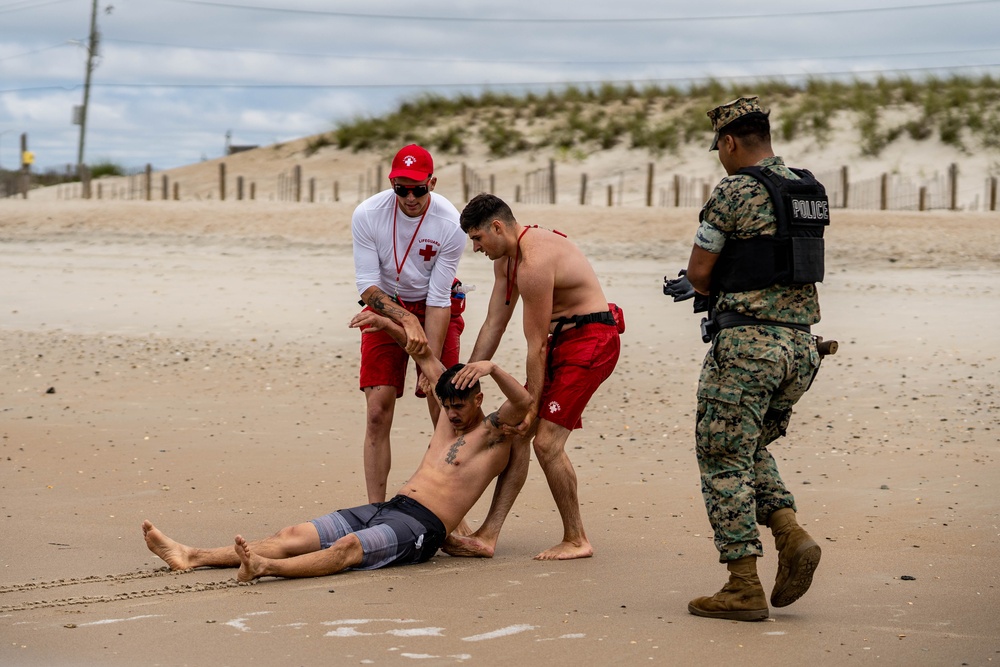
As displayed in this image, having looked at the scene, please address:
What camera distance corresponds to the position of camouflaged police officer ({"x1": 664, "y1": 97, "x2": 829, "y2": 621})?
4.89 m

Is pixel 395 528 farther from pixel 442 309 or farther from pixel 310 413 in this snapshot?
pixel 310 413

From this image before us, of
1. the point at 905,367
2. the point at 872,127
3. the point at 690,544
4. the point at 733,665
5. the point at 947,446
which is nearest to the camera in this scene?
the point at 733,665

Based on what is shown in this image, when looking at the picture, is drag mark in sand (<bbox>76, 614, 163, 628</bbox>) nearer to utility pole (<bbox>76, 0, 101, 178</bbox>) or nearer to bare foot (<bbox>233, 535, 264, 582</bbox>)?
bare foot (<bbox>233, 535, 264, 582</bbox>)

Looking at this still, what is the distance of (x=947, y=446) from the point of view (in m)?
8.85

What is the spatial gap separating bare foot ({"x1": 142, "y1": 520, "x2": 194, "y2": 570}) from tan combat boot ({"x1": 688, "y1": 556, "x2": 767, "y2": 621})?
2.29 m

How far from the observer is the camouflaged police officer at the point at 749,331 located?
489 cm

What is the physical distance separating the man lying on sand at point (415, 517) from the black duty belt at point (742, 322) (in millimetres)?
1133

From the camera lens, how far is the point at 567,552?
20.1 ft

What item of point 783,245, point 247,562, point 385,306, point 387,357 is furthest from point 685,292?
point 247,562

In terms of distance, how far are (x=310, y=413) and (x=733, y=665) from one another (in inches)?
248

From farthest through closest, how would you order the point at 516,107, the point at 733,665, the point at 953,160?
1. the point at 516,107
2. the point at 953,160
3. the point at 733,665

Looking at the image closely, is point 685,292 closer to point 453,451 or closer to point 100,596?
point 453,451

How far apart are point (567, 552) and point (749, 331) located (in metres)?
1.68

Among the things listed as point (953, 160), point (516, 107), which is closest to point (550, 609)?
point (953, 160)
